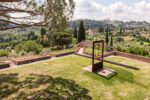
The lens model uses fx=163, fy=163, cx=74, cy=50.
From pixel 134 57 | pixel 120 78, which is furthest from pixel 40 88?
pixel 134 57

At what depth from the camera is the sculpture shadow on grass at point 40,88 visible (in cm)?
1105

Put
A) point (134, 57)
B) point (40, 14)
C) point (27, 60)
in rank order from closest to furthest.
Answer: point (40, 14) < point (27, 60) < point (134, 57)

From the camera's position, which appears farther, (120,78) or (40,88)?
(120,78)

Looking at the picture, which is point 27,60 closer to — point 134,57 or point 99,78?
point 99,78

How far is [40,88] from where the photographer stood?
40.2ft

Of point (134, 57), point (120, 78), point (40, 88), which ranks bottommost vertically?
point (120, 78)

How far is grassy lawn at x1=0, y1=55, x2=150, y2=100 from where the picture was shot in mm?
11555

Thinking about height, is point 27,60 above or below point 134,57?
above

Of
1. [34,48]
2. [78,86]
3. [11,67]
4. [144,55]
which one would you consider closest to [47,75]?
[78,86]

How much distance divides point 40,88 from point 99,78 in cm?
527

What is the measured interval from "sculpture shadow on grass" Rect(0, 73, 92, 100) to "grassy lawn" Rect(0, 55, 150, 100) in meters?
0.29

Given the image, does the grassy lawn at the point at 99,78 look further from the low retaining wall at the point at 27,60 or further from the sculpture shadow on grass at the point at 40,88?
the low retaining wall at the point at 27,60

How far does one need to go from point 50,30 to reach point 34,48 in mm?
20375

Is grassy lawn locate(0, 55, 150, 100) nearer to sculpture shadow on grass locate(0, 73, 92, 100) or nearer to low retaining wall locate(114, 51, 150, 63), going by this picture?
sculpture shadow on grass locate(0, 73, 92, 100)
